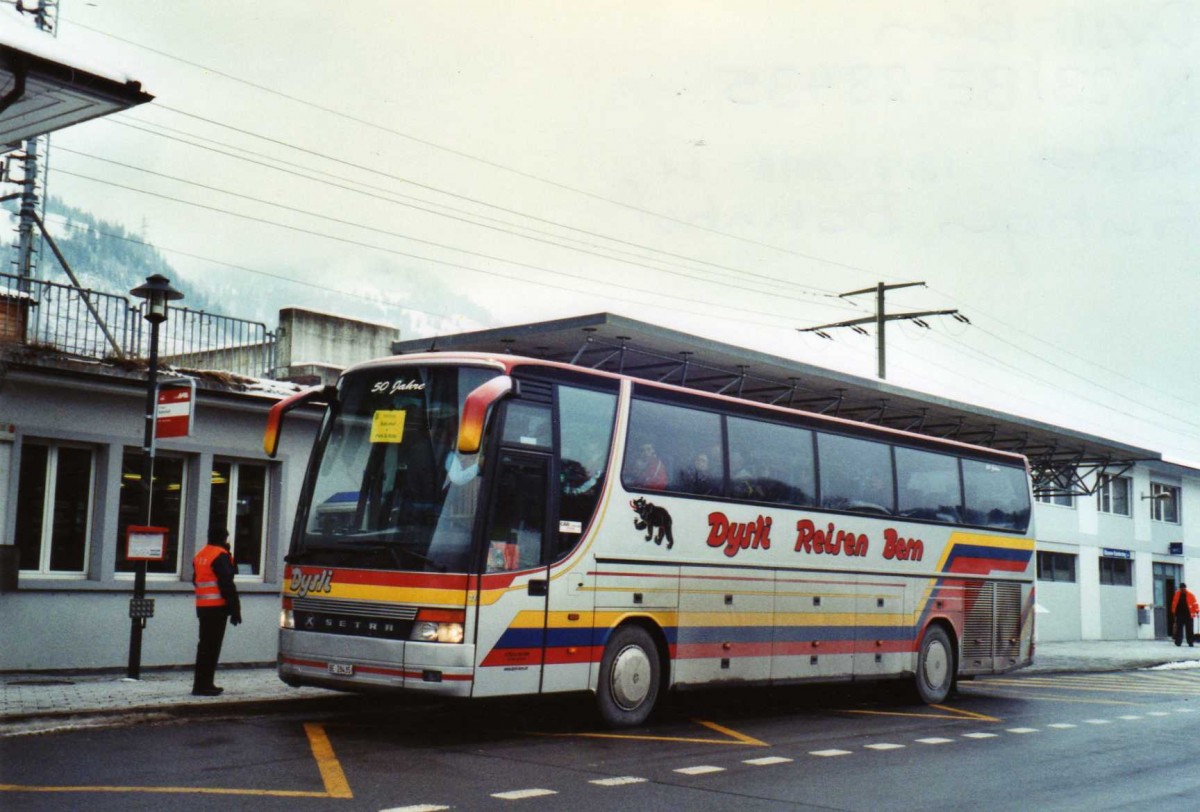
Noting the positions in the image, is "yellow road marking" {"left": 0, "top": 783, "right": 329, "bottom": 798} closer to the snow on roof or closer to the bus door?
the bus door

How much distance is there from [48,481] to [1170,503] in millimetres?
45147

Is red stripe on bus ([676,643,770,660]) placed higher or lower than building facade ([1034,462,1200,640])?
lower

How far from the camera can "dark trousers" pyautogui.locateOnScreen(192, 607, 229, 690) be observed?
13.2m

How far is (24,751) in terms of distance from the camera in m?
9.77

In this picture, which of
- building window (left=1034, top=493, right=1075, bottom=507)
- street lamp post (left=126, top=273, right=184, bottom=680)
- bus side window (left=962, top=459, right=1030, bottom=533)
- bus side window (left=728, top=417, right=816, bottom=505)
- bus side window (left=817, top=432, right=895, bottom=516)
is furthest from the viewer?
building window (left=1034, top=493, right=1075, bottom=507)

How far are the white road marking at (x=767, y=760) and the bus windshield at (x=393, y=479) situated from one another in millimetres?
3004

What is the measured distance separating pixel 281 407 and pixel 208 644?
2.67 meters

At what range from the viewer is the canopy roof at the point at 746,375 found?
17.0m

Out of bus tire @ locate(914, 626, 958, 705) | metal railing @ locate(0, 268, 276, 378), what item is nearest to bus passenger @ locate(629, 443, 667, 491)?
bus tire @ locate(914, 626, 958, 705)

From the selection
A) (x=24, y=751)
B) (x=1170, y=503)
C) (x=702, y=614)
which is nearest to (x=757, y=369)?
(x=702, y=614)

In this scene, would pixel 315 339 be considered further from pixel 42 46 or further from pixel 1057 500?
pixel 1057 500

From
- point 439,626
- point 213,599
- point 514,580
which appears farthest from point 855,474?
point 213,599

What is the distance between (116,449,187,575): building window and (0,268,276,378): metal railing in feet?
4.87

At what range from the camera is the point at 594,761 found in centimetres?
1035
